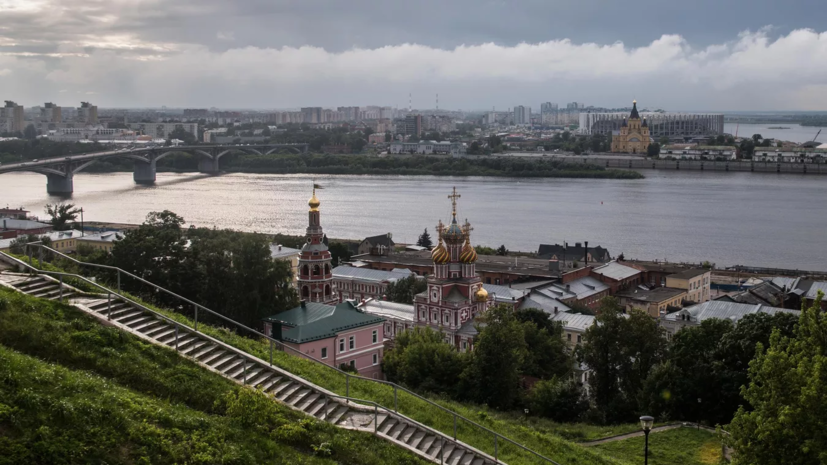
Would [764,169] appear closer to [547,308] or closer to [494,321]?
[547,308]

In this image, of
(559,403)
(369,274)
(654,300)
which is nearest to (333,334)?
(559,403)

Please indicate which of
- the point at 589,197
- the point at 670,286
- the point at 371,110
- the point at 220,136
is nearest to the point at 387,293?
the point at 670,286

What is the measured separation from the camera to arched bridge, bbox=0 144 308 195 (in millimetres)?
36312

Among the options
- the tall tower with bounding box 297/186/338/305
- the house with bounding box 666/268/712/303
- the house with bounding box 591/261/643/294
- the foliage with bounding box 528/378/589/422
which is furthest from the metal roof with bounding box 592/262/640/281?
the foliage with bounding box 528/378/589/422

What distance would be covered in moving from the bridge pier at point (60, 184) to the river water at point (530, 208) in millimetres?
418

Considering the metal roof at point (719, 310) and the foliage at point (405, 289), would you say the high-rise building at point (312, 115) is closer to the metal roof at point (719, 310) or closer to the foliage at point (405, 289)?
the foliage at point (405, 289)

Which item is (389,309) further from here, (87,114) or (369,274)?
(87,114)

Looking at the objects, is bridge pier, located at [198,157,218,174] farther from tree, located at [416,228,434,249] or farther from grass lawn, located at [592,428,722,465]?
grass lawn, located at [592,428,722,465]

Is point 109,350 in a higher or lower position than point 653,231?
higher

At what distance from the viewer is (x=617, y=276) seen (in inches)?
685

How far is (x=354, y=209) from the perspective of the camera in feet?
104

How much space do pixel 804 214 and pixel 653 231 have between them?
6.87 m

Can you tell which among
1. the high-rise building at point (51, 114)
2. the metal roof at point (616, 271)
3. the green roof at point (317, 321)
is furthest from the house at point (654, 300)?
the high-rise building at point (51, 114)

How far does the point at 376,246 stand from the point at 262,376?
50.9ft
